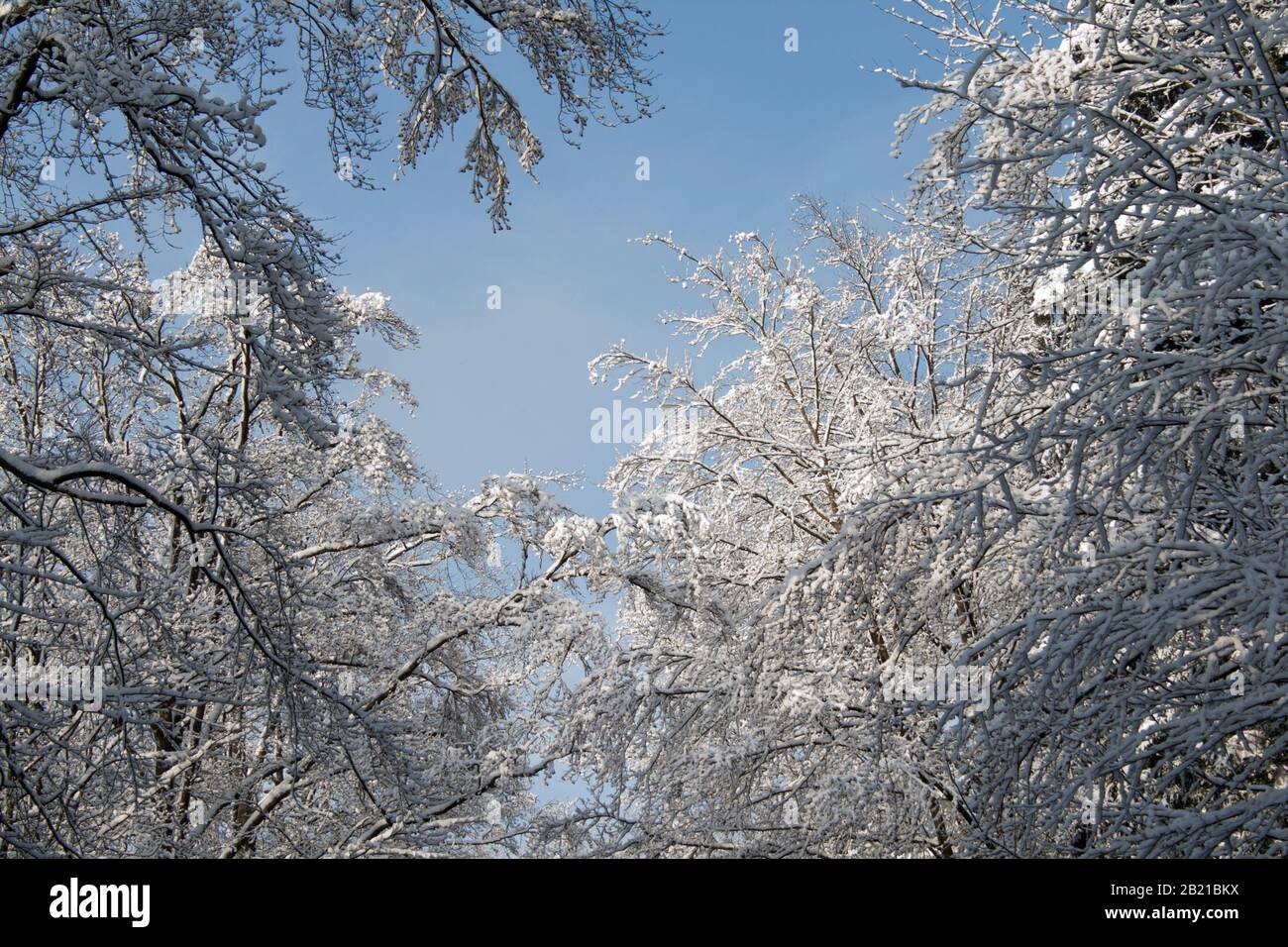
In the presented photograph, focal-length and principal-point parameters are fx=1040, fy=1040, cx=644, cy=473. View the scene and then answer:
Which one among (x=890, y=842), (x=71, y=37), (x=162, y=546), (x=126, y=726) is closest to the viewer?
(x=71, y=37)

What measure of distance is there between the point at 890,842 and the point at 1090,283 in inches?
153

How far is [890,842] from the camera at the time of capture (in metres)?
7.09

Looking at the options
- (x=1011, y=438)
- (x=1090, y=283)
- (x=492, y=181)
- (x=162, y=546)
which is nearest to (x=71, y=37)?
(x=492, y=181)

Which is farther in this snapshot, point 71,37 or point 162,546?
point 162,546

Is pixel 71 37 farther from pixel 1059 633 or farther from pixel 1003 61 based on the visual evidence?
pixel 1059 633

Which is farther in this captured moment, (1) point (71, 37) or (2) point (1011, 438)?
(1) point (71, 37)
